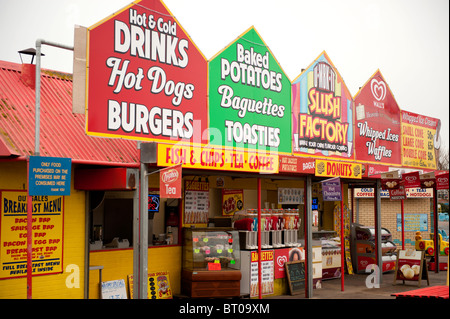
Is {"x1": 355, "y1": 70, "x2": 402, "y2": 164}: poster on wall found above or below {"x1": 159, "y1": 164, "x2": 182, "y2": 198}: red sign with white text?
above

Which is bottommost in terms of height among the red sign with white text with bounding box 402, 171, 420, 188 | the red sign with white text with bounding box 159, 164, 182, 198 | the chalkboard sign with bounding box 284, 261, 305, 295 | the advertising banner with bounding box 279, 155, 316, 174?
the chalkboard sign with bounding box 284, 261, 305, 295

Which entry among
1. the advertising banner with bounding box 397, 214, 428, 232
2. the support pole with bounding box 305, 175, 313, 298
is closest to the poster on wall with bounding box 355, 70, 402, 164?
the support pole with bounding box 305, 175, 313, 298

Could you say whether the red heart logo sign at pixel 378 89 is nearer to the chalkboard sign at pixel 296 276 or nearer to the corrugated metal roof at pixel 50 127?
the chalkboard sign at pixel 296 276

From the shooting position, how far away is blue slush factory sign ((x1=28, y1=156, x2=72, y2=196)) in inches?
301

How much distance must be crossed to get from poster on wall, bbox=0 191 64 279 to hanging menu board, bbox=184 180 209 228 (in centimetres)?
351

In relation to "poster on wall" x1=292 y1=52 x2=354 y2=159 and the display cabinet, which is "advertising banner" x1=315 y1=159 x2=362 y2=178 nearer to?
"poster on wall" x1=292 y1=52 x2=354 y2=159

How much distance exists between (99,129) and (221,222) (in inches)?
197

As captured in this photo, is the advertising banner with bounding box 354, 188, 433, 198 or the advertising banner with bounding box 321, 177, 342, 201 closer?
the advertising banner with bounding box 321, 177, 342, 201

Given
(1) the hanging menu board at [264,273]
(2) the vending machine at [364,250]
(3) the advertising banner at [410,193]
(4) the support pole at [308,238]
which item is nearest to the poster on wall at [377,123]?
(2) the vending machine at [364,250]

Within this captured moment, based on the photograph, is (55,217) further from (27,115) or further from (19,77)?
(19,77)

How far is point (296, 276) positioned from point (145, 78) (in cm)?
673

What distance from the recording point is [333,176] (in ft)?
44.5

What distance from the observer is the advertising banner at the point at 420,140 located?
1758cm

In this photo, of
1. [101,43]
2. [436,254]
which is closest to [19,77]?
[101,43]
